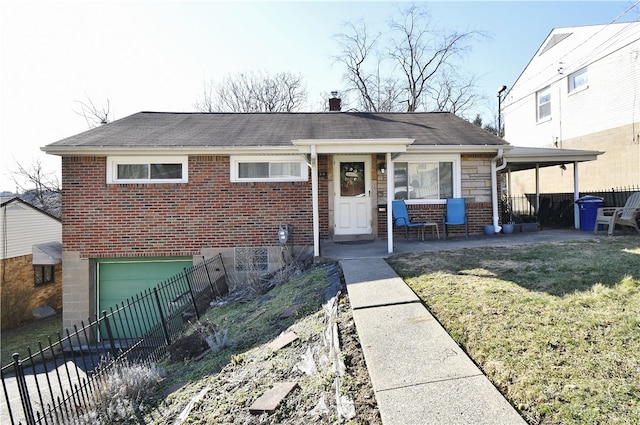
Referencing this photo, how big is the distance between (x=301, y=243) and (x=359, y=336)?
5.30 metres

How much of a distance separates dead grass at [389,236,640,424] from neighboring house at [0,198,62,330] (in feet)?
49.9

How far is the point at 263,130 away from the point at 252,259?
12.4ft

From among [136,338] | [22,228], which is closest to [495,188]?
[136,338]

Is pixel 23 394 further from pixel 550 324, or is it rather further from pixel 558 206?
pixel 558 206

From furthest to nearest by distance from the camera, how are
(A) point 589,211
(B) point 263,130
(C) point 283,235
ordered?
(B) point 263,130
(A) point 589,211
(C) point 283,235

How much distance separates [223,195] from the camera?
8.54m

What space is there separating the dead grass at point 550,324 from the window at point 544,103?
42.2 feet

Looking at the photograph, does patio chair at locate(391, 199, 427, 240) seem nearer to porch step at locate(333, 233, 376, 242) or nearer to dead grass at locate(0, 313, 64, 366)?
porch step at locate(333, 233, 376, 242)

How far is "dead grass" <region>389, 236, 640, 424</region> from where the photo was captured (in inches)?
93.0

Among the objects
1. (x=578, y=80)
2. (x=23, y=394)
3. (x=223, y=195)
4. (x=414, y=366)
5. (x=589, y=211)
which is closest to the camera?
(x=414, y=366)

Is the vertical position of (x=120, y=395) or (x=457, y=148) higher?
Answer: (x=457, y=148)

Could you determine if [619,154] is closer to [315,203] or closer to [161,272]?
[315,203]

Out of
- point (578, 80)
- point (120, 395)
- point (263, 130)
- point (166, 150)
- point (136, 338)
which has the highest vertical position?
point (578, 80)

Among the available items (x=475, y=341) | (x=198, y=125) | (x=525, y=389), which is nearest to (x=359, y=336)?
(x=475, y=341)
